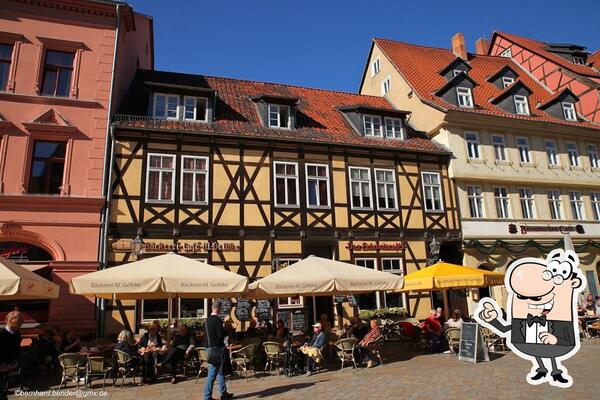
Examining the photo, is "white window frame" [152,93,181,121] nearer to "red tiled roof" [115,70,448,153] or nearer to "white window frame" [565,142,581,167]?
"red tiled roof" [115,70,448,153]

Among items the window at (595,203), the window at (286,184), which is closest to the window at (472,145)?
the window at (595,203)

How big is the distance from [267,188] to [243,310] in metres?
4.30

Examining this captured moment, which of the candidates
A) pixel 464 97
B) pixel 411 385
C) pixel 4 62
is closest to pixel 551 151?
pixel 464 97

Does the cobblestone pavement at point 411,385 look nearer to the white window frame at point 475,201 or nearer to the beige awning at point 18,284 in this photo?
the beige awning at point 18,284

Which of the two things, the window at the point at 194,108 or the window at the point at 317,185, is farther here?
the window at the point at 317,185

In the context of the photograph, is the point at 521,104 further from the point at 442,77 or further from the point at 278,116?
the point at 278,116

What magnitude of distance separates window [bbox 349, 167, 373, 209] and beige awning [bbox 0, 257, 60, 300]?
34.8 feet

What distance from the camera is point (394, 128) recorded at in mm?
18516

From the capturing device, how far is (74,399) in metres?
7.36

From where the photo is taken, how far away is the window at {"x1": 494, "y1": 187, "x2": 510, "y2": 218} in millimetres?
18589

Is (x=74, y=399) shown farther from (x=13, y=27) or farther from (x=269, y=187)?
(x=13, y=27)

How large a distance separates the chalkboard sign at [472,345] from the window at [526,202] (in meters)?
11.0

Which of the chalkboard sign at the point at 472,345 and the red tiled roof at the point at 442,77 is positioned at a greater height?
the red tiled roof at the point at 442,77

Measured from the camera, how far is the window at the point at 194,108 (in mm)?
15648
